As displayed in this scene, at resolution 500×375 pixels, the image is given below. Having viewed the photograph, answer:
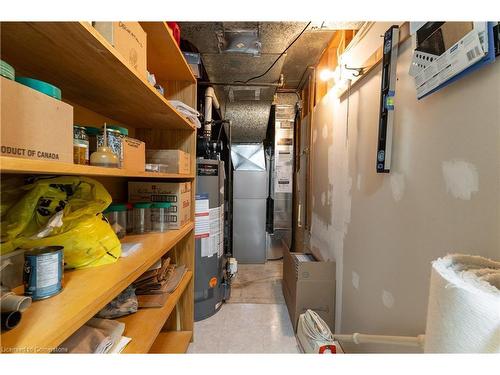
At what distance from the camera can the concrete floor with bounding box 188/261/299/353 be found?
5.67ft

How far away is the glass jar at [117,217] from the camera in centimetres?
112

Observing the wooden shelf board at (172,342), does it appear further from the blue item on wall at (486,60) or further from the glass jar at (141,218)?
the blue item on wall at (486,60)

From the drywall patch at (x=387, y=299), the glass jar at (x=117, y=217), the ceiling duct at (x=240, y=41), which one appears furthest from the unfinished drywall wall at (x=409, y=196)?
the glass jar at (x=117, y=217)

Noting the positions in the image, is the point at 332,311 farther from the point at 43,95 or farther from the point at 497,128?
the point at 43,95

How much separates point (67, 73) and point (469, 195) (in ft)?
4.34

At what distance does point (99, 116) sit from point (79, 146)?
666 mm

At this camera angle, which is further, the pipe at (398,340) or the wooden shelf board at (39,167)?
the pipe at (398,340)

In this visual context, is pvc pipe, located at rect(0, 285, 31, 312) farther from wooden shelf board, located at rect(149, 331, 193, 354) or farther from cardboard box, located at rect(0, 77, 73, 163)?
wooden shelf board, located at rect(149, 331, 193, 354)

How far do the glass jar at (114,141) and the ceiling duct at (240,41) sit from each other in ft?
4.23

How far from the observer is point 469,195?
2.37ft

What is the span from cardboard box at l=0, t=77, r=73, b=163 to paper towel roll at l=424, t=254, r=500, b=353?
0.87 meters

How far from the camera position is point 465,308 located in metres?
0.42

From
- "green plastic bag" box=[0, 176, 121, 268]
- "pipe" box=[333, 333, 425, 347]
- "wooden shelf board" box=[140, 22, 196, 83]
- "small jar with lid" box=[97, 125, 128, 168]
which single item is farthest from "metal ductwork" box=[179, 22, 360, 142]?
"pipe" box=[333, 333, 425, 347]
